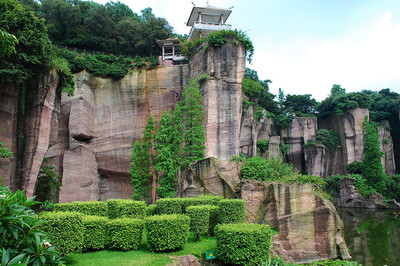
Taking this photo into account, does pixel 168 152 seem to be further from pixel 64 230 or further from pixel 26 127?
pixel 64 230

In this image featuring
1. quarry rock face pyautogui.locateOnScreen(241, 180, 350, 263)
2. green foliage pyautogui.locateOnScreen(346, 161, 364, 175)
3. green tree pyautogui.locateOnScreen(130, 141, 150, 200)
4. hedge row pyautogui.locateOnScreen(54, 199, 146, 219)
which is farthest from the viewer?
green foliage pyautogui.locateOnScreen(346, 161, 364, 175)

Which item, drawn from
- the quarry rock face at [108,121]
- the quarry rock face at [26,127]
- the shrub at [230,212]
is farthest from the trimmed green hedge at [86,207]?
the quarry rock face at [108,121]

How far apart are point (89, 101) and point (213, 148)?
1176 centimetres

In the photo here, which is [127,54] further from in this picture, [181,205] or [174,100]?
[181,205]

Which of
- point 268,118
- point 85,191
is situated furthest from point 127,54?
point 268,118

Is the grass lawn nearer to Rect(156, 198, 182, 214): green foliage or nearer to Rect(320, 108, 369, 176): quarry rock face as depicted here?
Rect(156, 198, 182, 214): green foliage

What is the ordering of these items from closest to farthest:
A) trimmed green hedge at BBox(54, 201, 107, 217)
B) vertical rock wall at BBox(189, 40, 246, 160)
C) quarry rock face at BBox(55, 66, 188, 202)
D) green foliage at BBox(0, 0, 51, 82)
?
1. trimmed green hedge at BBox(54, 201, 107, 217)
2. green foliage at BBox(0, 0, 51, 82)
3. vertical rock wall at BBox(189, 40, 246, 160)
4. quarry rock face at BBox(55, 66, 188, 202)

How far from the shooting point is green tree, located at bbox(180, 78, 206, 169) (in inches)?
760

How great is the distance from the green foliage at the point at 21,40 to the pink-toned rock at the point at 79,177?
412 inches

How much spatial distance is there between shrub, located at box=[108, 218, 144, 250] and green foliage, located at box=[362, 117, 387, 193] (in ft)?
105

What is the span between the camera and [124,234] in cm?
884

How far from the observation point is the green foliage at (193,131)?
19.3 m

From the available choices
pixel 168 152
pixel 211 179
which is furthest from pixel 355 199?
pixel 168 152

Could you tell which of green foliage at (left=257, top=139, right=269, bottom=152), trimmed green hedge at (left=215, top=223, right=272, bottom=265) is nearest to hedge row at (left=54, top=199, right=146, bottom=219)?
trimmed green hedge at (left=215, top=223, right=272, bottom=265)
